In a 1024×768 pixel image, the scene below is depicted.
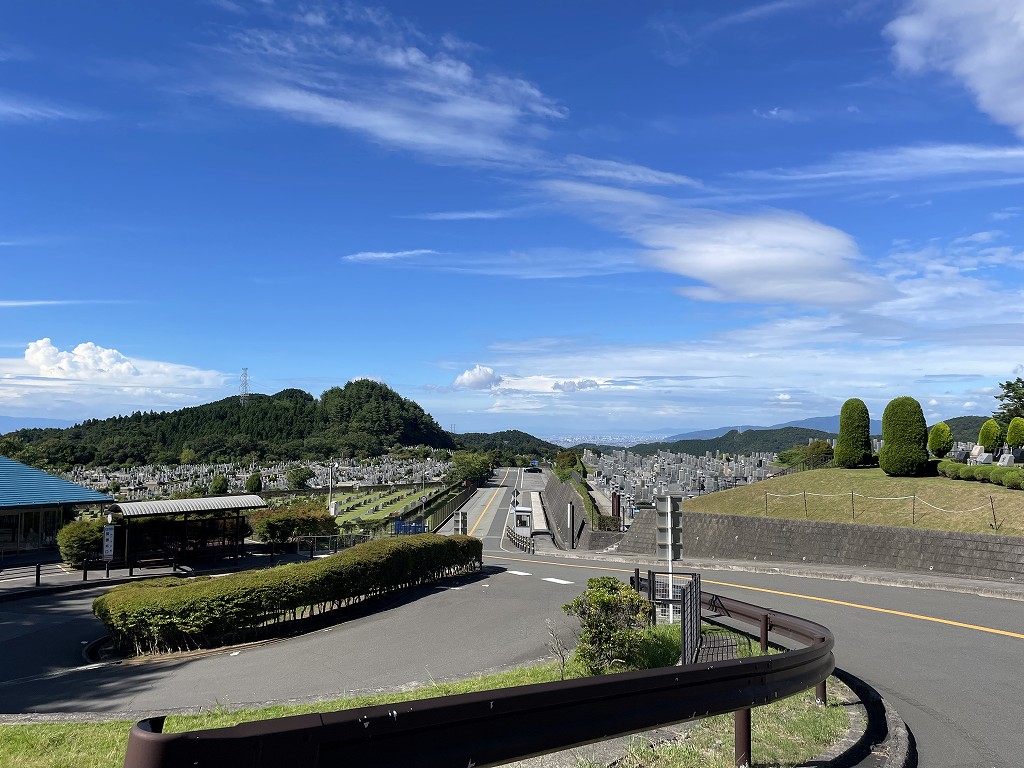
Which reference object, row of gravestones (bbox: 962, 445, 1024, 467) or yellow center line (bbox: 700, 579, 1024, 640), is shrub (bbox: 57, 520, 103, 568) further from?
row of gravestones (bbox: 962, 445, 1024, 467)

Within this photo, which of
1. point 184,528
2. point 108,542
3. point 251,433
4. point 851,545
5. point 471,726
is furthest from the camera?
point 251,433

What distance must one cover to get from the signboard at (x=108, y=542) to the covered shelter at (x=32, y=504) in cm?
553

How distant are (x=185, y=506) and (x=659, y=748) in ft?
77.2

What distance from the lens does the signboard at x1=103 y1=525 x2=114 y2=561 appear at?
2264 centimetres

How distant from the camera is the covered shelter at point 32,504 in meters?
26.6

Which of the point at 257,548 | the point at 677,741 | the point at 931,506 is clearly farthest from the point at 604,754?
the point at 257,548

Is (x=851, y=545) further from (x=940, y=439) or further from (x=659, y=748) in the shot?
(x=659, y=748)

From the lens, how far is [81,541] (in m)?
23.6

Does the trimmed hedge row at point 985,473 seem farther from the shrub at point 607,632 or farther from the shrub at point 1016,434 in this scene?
the shrub at point 607,632

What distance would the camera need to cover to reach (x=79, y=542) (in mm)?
23562

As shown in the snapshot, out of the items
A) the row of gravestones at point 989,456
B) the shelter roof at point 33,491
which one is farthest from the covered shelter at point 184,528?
the row of gravestones at point 989,456

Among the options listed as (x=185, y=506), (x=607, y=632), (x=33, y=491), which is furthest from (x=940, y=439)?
(x=33, y=491)

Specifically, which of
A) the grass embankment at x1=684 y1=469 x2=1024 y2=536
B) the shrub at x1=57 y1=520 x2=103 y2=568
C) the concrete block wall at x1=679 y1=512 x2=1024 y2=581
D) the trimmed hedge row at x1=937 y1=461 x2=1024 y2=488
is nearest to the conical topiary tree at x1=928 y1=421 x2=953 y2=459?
the grass embankment at x1=684 y1=469 x2=1024 y2=536

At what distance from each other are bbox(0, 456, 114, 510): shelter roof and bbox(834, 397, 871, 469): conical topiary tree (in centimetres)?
3168
